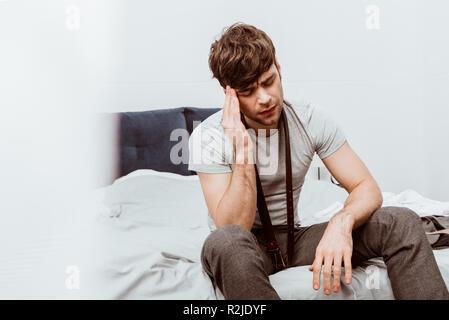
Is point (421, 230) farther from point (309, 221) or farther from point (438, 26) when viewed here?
point (438, 26)

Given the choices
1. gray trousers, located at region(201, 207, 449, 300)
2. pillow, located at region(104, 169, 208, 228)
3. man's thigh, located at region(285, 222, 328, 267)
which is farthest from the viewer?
pillow, located at region(104, 169, 208, 228)

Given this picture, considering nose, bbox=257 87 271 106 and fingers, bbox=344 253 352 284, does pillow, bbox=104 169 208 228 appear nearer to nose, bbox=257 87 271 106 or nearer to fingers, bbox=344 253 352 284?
nose, bbox=257 87 271 106

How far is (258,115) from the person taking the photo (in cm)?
118

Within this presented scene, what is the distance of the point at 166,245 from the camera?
4.18 ft

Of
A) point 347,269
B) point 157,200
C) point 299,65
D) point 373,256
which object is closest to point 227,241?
point 347,269

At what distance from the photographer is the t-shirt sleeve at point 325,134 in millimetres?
1206

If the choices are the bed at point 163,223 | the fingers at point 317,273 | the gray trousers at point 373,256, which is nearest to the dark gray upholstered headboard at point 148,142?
the bed at point 163,223

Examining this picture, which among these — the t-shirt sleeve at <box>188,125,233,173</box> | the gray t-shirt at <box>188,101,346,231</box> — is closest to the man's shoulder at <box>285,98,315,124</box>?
the gray t-shirt at <box>188,101,346,231</box>

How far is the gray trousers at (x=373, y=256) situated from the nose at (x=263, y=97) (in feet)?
1.20

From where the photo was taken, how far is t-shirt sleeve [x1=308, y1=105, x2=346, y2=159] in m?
1.21

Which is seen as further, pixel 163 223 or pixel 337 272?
pixel 163 223

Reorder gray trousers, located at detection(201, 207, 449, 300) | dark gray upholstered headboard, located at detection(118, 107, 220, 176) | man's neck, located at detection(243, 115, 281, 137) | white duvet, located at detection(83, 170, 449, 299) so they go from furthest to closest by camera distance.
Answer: dark gray upholstered headboard, located at detection(118, 107, 220, 176) → man's neck, located at detection(243, 115, 281, 137) → white duvet, located at detection(83, 170, 449, 299) → gray trousers, located at detection(201, 207, 449, 300)

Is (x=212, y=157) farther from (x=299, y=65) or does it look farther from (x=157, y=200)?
(x=299, y=65)

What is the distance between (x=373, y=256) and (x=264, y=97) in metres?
0.49
